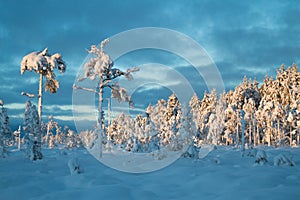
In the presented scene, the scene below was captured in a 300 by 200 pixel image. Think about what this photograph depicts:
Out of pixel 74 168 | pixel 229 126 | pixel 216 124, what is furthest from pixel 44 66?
pixel 229 126

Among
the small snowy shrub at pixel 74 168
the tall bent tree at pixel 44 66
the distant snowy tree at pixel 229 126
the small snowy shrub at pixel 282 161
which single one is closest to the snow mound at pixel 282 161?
the small snowy shrub at pixel 282 161

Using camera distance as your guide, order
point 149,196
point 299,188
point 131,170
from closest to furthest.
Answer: point 299,188 < point 149,196 < point 131,170

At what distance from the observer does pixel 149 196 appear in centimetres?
1034

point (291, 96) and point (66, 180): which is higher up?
point (291, 96)

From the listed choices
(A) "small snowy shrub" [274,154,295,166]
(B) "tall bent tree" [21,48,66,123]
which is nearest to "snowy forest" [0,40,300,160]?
(B) "tall bent tree" [21,48,66,123]

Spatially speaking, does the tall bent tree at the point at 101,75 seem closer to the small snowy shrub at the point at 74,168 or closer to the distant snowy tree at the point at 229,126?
the small snowy shrub at the point at 74,168

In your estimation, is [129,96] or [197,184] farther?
[129,96]

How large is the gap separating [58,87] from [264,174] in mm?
17164

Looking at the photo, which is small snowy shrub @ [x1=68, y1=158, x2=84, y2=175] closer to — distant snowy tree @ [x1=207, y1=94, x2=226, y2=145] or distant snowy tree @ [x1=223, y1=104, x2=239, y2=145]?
distant snowy tree @ [x1=223, y1=104, x2=239, y2=145]

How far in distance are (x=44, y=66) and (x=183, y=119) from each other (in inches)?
796

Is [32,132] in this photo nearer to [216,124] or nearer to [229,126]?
[216,124]

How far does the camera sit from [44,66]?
21.4m

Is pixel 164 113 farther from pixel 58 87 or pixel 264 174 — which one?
pixel 264 174

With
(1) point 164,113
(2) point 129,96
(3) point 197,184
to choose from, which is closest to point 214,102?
(1) point 164,113
